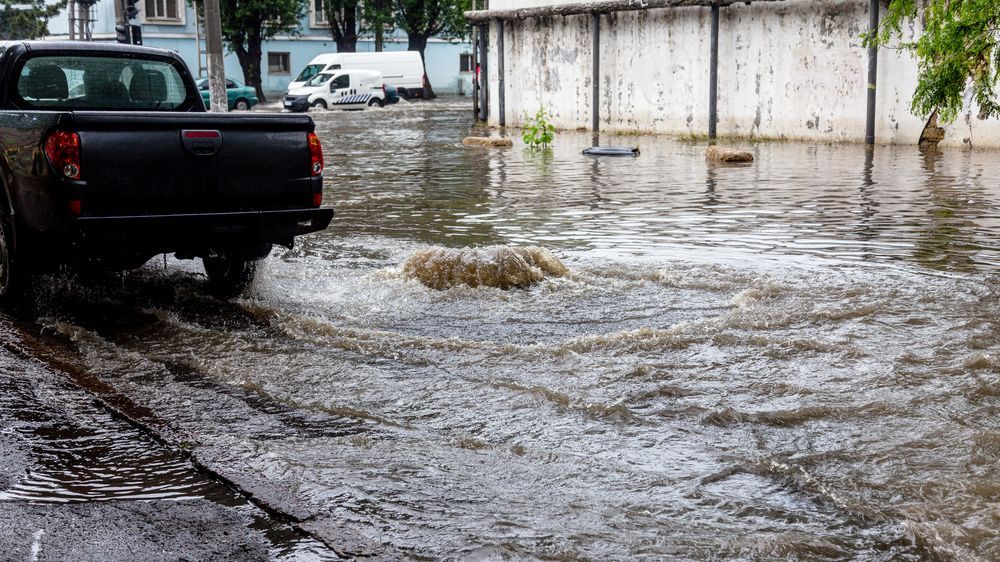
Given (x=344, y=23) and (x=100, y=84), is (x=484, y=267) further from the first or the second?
(x=344, y=23)

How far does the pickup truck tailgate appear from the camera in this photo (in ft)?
21.7

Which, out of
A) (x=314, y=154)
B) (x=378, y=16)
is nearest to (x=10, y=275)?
(x=314, y=154)

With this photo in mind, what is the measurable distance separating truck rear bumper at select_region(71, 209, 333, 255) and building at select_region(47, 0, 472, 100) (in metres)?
38.0

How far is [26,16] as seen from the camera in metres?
51.1

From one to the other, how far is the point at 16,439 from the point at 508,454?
6.81ft

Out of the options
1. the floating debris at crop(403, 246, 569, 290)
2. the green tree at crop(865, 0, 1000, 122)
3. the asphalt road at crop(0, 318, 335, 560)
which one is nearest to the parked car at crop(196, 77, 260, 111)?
the floating debris at crop(403, 246, 569, 290)

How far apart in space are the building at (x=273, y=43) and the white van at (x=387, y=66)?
477 centimetres

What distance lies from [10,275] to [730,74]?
62.3 feet

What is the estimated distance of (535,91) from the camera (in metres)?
29.1

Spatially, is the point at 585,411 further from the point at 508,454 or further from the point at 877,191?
the point at 877,191

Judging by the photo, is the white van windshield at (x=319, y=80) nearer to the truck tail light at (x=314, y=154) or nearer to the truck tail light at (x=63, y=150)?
the truck tail light at (x=314, y=154)

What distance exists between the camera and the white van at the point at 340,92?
43188 millimetres

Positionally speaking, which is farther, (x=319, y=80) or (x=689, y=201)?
(x=319, y=80)

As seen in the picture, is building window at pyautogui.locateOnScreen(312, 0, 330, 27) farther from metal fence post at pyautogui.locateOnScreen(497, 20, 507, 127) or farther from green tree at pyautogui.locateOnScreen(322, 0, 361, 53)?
metal fence post at pyautogui.locateOnScreen(497, 20, 507, 127)
